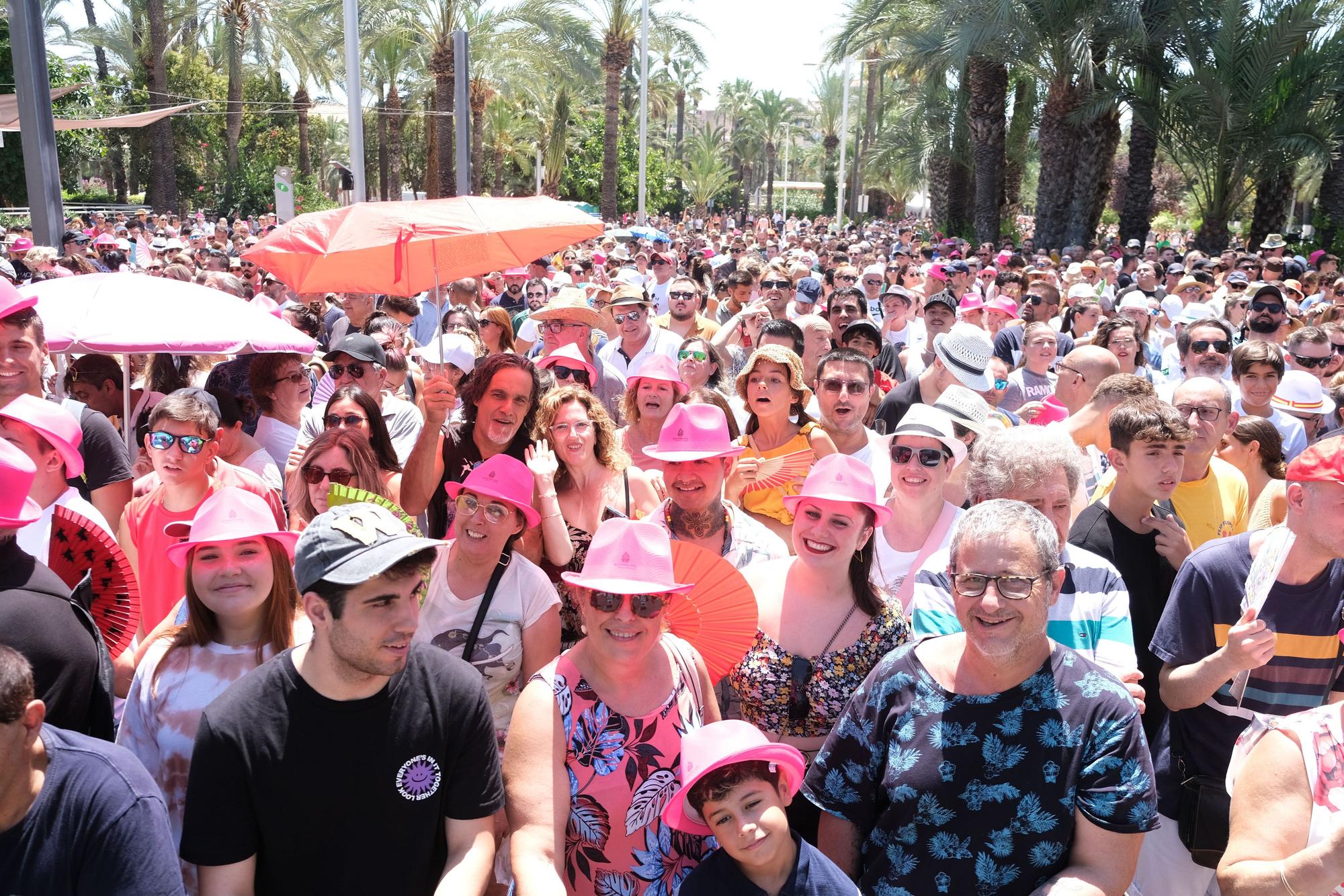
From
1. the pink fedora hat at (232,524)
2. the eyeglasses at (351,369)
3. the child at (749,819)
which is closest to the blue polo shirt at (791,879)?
the child at (749,819)

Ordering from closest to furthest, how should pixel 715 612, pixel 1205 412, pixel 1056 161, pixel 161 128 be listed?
1. pixel 715 612
2. pixel 1205 412
3. pixel 1056 161
4. pixel 161 128

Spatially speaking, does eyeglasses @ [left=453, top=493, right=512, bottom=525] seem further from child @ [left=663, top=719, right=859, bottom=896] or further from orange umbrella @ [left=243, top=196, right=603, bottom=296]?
orange umbrella @ [left=243, top=196, right=603, bottom=296]

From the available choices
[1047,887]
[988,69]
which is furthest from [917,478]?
[988,69]

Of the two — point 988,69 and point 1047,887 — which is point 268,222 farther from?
point 1047,887

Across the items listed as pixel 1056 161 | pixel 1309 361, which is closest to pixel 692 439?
pixel 1309 361

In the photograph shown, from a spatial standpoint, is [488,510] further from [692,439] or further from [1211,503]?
[1211,503]

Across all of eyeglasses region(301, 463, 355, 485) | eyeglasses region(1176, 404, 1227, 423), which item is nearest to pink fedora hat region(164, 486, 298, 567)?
eyeglasses region(301, 463, 355, 485)

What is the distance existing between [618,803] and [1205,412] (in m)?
3.36

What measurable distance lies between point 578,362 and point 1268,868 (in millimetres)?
4442

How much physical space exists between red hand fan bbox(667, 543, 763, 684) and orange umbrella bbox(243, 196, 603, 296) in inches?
124

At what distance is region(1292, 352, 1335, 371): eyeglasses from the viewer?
24.8 ft

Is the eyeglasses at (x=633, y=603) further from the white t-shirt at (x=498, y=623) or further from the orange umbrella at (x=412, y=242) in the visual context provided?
the orange umbrella at (x=412, y=242)

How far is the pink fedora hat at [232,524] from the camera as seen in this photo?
3.11 m

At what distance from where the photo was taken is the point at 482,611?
357 cm
